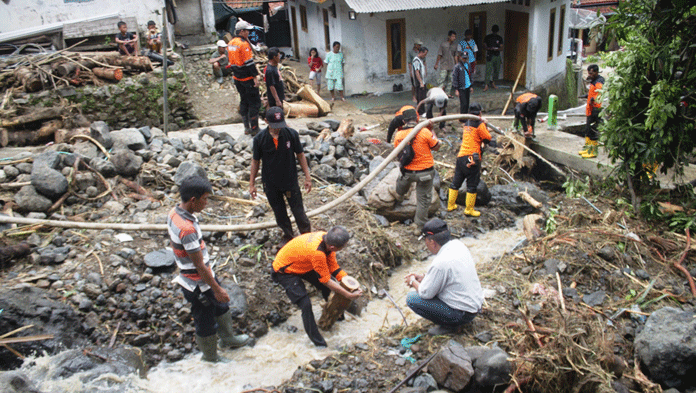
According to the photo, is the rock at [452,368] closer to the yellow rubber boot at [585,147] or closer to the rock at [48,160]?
the rock at [48,160]

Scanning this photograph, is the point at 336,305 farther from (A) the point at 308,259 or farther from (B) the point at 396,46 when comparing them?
(B) the point at 396,46

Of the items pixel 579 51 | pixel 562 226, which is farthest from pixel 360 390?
pixel 579 51

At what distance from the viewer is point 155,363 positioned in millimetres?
5207

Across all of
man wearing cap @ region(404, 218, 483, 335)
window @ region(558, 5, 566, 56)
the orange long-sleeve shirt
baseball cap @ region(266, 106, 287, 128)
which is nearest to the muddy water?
the orange long-sleeve shirt

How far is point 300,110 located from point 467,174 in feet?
18.5

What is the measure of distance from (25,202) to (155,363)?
113 inches

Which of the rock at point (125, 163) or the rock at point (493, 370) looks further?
the rock at point (125, 163)

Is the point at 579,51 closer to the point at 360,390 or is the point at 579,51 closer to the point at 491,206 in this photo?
the point at 491,206

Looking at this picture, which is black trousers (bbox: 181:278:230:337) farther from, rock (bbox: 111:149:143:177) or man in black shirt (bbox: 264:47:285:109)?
man in black shirt (bbox: 264:47:285:109)

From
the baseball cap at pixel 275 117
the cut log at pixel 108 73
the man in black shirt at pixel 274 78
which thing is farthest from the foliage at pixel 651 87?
the cut log at pixel 108 73

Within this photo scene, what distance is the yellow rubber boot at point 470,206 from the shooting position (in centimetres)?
851

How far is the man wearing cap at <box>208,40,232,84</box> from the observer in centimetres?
1451

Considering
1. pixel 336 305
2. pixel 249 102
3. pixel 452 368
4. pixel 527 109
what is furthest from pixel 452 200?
pixel 452 368

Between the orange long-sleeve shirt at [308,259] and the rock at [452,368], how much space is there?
1319 mm
